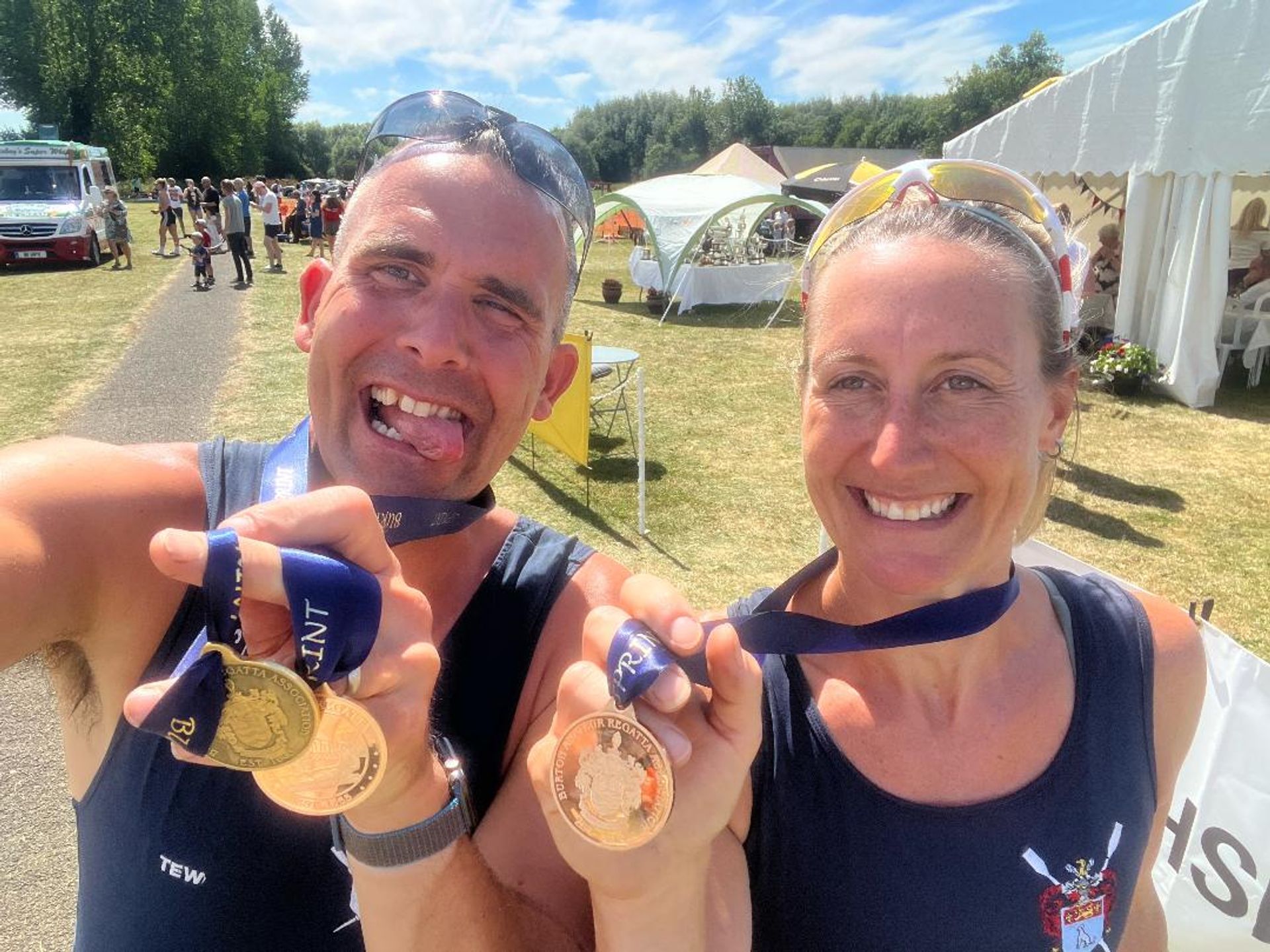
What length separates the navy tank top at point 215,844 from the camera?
1295 millimetres

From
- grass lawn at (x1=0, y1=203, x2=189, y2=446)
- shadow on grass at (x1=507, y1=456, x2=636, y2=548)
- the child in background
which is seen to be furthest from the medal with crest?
the child in background

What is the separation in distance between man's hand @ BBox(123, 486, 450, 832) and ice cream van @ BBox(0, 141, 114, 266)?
75.9 feet

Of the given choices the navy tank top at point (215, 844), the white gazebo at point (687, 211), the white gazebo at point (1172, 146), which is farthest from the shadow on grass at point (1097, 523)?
the white gazebo at point (687, 211)

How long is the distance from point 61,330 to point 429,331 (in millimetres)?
14607

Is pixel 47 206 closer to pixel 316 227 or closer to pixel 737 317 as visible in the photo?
pixel 316 227

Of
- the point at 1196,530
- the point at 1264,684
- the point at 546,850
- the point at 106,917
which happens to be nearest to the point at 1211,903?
the point at 1264,684

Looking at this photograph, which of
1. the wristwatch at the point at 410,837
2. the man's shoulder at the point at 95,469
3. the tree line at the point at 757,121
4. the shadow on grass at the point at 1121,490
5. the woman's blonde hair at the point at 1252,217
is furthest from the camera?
the tree line at the point at 757,121

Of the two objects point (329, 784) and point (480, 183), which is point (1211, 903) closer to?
point (329, 784)

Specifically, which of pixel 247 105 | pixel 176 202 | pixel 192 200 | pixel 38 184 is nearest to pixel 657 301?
pixel 38 184

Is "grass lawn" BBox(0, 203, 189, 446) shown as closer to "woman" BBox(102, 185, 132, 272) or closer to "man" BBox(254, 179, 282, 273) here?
"woman" BBox(102, 185, 132, 272)

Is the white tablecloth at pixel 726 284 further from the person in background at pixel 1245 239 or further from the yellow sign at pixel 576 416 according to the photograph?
the yellow sign at pixel 576 416

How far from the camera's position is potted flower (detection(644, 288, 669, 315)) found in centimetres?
1758

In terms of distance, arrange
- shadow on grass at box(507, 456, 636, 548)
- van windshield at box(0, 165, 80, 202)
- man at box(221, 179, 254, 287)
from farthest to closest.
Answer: van windshield at box(0, 165, 80, 202)
man at box(221, 179, 254, 287)
shadow on grass at box(507, 456, 636, 548)

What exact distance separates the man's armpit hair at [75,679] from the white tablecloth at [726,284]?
16.4 m
